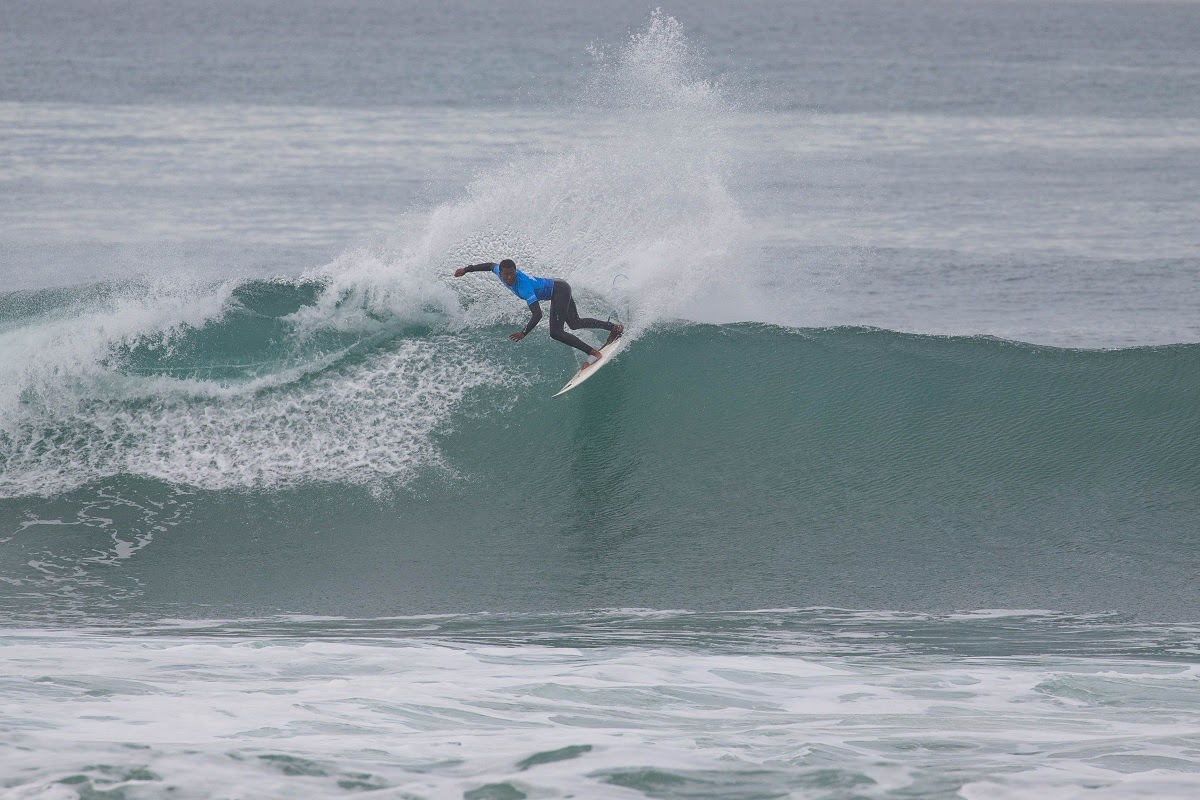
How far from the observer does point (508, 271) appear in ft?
31.4

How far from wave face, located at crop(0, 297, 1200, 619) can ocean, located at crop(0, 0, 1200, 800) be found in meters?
0.04

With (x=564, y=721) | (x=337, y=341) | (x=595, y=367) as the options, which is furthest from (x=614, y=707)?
(x=337, y=341)

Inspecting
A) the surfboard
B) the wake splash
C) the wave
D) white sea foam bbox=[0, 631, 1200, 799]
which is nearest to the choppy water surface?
white sea foam bbox=[0, 631, 1200, 799]

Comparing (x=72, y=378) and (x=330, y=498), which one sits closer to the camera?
(x=330, y=498)

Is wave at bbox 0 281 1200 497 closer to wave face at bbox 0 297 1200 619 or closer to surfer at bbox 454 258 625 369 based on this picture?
wave face at bbox 0 297 1200 619

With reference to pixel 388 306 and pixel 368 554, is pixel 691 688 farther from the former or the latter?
pixel 388 306

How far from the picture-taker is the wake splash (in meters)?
10.3

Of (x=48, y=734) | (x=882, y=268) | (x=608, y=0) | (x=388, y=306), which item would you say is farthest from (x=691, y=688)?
(x=608, y=0)

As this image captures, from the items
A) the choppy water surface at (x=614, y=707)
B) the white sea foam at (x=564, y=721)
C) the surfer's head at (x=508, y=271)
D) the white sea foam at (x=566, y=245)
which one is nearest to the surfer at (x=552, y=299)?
the surfer's head at (x=508, y=271)

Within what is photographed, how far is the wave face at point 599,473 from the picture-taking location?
883cm

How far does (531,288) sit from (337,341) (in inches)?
99.5

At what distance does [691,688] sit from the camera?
6.72m

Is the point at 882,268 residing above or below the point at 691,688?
above

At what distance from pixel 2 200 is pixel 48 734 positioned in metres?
19.3
